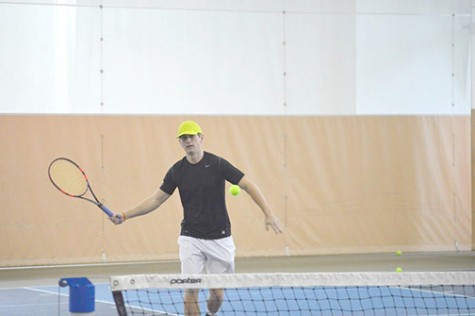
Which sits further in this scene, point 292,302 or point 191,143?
point 292,302

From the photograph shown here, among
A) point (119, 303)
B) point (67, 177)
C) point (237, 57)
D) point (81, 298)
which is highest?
point (237, 57)

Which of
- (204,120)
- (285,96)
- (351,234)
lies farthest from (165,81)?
(351,234)

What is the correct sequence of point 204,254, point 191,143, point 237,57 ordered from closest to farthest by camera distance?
point 191,143 → point 204,254 → point 237,57

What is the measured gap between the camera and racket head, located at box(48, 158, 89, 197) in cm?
898

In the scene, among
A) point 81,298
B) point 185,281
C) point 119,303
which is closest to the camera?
point 81,298

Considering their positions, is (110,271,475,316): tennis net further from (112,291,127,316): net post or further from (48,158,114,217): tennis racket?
(48,158,114,217): tennis racket

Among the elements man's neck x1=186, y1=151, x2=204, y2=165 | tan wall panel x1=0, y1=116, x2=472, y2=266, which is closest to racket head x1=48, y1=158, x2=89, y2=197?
man's neck x1=186, y1=151, x2=204, y2=165

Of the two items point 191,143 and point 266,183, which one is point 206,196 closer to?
point 191,143

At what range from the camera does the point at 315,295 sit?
10578 mm

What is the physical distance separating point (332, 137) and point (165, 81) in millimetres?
3215

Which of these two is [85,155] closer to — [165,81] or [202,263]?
[165,81]

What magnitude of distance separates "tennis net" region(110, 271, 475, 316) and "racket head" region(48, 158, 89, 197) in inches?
46.1

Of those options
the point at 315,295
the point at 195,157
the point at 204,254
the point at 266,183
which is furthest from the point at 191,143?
the point at 266,183

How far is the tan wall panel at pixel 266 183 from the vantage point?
15523 millimetres
